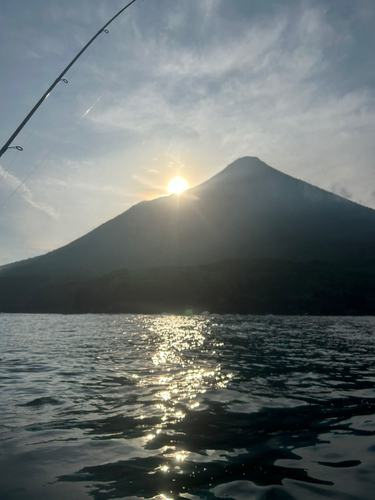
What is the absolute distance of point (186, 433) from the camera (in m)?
9.07

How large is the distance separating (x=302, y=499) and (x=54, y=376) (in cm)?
1327

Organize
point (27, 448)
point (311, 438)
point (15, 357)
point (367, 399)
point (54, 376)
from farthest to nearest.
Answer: point (15, 357) < point (54, 376) < point (367, 399) < point (311, 438) < point (27, 448)

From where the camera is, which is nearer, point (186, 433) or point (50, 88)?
point (186, 433)

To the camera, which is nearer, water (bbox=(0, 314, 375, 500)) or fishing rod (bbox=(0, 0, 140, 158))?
water (bbox=(0, 314, 375, 500))

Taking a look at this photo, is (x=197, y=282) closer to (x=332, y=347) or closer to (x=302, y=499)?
(x=332, y=347)

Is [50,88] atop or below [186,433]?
atop

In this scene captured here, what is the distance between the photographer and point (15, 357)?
22547 millimetres

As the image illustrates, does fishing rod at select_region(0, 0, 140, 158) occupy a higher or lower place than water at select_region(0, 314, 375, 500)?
higher

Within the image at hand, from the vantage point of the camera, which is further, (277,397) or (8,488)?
(277,397)

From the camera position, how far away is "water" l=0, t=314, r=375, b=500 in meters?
6.34

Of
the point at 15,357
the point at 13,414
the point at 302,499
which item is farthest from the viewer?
the point at 15,357

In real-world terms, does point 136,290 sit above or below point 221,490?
above

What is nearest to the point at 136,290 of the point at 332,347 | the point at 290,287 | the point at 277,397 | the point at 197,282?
the point at 197,282

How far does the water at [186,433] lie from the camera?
6336 millimetres
